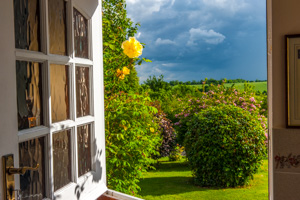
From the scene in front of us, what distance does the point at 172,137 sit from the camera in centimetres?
667


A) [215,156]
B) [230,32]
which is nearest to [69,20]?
[215,156]

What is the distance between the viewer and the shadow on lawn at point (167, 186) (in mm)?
5059

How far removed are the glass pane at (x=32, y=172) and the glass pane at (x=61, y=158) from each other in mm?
80

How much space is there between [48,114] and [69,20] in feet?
1.42

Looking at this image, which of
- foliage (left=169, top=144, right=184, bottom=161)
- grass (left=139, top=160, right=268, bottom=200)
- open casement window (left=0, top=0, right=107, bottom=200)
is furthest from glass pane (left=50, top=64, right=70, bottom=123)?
foliage (left=169, top=144, right=184, bottom=161)

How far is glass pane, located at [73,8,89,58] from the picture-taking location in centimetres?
146

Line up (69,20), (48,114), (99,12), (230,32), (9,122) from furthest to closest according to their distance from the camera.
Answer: (230,32) < (99,12) < (69,20) < (48,114) < (9,122)

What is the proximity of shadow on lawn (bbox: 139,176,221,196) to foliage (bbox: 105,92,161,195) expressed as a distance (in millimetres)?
2307

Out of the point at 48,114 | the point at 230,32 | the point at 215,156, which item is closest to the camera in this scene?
the point at 48,114

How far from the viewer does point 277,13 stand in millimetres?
1444

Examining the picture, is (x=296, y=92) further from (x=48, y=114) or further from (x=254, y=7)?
(x=254, y=7)

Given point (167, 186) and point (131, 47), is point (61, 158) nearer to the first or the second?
point (131, 47)

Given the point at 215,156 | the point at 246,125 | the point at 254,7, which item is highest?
the point at 254,7

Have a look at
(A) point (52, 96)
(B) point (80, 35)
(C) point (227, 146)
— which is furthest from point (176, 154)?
(A) point (52, 96)
